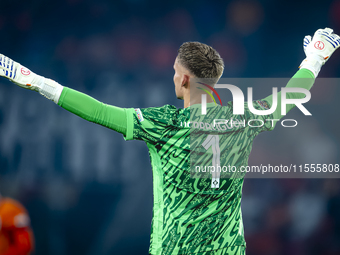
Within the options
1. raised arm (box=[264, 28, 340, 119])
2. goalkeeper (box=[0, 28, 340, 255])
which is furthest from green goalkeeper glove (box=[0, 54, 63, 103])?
raised arm (box=[264, 28, 340, 119])

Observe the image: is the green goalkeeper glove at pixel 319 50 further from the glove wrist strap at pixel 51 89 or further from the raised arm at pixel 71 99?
the glove wrist strap at pixel 51 89

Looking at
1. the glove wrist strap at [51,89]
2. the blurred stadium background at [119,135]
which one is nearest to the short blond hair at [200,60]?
the glove wrist strap at [51,89]

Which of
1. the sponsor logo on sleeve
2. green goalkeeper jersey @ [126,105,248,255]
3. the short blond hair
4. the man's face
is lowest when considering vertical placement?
green goalkeeper jersey @ [126,105,248,255]

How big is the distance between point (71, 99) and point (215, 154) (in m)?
0.54

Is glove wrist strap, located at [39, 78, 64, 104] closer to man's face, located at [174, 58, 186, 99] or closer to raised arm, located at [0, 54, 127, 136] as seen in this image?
raised arm, located at [0, 54, 127, 136]

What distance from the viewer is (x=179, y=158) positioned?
4.09ft

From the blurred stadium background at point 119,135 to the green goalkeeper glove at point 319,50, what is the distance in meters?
1.51

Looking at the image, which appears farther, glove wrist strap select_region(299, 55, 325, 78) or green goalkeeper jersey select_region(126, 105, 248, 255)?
glove wrist strap select_region(299, 55, 325, 78)

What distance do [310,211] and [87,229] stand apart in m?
1.92

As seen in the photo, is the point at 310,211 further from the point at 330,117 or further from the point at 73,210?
the point at 73,210

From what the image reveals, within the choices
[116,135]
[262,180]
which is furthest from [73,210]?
[262,180]

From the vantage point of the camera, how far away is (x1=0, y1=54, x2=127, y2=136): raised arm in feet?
3.76

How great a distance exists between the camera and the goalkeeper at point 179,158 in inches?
46.3

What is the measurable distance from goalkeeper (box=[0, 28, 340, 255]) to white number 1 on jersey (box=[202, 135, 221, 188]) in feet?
0.06
